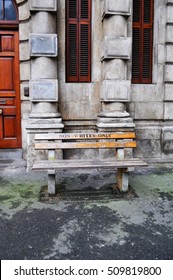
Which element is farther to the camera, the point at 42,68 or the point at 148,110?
the point at 148,110

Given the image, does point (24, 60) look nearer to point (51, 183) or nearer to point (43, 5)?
point (43, 5)

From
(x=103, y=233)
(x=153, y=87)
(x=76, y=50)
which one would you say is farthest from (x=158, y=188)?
(x=76, y=50)

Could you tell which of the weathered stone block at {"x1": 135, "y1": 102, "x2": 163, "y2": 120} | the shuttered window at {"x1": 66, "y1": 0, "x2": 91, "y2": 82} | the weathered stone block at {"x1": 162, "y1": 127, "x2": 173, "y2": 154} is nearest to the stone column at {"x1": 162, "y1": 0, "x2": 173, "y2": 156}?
the weathered stone block at {"x1": 162, "y1": 127, "x2": 173, "y2": 154}

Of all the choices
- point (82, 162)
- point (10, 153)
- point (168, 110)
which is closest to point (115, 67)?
point (168, 110)

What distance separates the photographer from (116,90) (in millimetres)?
6113

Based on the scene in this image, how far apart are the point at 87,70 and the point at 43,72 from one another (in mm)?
1135

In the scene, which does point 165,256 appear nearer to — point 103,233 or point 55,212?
point 103,233

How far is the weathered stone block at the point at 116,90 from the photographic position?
6.07m

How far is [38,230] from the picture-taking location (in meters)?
3.31

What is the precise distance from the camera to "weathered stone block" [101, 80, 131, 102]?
239 inches

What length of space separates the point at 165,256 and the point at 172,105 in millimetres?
4726

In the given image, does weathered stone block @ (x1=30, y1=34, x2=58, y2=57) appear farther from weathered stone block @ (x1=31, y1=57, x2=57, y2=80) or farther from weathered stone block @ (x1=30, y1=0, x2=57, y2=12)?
weathered stone block @ (x1=30, y1=0, x2=57, y2=12)

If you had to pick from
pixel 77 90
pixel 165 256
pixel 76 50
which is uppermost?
pixel 76 50
